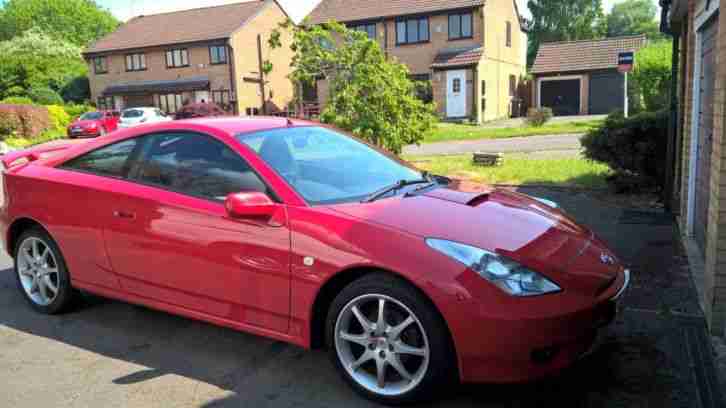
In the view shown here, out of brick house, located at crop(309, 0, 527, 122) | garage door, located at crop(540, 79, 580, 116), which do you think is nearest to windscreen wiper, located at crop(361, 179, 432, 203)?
brick house, located at crop(309, 0, 527, 122)

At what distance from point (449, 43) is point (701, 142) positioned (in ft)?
95.9

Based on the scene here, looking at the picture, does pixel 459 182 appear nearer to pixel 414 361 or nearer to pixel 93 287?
pixel 414 361

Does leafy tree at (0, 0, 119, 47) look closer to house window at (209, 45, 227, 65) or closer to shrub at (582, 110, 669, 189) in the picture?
house window at (209, 45, 227, 65)

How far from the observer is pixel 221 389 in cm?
359

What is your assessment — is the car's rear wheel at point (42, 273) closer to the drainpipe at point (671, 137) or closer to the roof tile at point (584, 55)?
the drainpipe at point (671, 137)

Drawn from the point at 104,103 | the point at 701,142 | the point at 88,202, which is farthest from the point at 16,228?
the point at 104,103

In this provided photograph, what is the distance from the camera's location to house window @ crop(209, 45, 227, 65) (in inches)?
1614

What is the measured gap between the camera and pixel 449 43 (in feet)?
113

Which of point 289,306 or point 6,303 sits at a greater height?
point 289,306

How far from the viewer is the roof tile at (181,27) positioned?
4184 cm

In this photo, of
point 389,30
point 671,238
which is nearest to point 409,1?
point 389,30

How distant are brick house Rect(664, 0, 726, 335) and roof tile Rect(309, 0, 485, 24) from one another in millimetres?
A: 26477

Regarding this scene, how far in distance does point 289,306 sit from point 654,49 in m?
26.5

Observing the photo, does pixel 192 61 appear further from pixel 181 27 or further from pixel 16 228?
pixel 16 228
